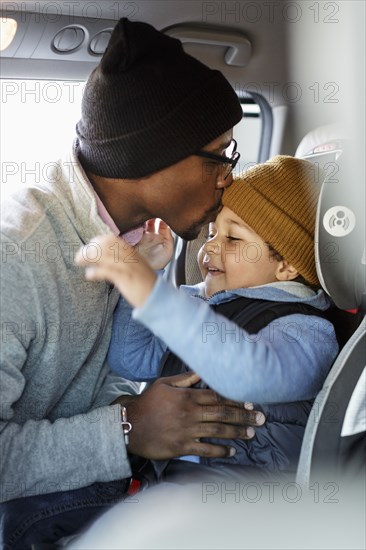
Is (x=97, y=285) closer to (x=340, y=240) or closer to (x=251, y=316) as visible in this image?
(x=251, y=316)

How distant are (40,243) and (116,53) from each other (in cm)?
38

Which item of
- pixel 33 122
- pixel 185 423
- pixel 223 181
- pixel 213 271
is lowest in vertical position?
pixel 185 423

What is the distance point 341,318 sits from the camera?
1658mm

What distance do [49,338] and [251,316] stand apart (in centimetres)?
42

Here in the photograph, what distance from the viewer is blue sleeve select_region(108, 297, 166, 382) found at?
1.68 metres

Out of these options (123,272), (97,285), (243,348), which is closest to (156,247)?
(97,285)

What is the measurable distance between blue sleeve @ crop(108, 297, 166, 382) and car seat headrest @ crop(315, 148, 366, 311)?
1.59 ft

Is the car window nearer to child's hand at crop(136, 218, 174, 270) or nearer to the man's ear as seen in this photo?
child's hand at crop(136, 218, 174, 270)

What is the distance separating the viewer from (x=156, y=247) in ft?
5.82

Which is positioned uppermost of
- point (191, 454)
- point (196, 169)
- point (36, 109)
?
point (36, 109)

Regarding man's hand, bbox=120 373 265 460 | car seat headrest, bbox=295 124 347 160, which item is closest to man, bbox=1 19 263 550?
man's hand, bbox=120 373 265 460

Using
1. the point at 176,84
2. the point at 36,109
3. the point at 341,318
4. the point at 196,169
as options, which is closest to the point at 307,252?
the point at 341,318

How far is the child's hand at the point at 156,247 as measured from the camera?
176cm

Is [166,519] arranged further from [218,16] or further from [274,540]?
[218,16]
